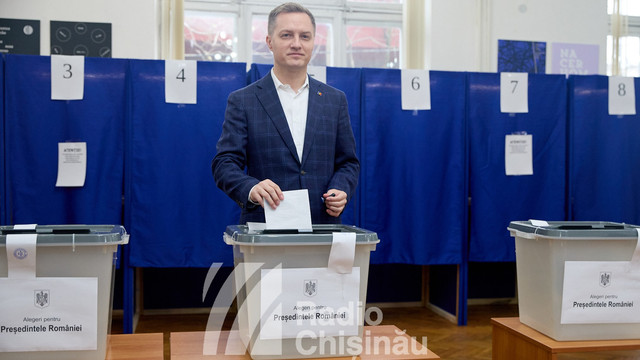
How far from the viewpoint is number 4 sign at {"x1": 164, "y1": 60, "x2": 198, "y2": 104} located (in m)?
3.22

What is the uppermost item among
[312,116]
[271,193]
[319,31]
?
[319,31]

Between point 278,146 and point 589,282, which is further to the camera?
point 278,146

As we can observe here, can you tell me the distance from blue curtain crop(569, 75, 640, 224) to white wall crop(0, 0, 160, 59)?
10.0 feet

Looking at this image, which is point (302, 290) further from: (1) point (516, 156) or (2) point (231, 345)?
(1) point (516, 156)

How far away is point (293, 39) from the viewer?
5.23 ft

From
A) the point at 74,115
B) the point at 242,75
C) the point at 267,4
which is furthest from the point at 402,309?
the point at 267,4

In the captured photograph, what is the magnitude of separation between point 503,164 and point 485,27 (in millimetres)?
1737

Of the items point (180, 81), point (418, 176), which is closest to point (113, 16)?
point (180, 81)

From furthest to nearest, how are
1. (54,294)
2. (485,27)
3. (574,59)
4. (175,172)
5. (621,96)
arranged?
(574,59)
(485,27)
(621,96)
(175,172)
(54,294)

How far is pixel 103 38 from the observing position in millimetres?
4355

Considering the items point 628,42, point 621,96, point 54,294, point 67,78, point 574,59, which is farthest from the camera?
point 628,42

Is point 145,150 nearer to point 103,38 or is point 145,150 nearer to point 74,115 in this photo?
point 74,115

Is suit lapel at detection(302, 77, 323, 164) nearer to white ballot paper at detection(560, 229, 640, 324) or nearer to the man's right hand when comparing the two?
the man's right hand

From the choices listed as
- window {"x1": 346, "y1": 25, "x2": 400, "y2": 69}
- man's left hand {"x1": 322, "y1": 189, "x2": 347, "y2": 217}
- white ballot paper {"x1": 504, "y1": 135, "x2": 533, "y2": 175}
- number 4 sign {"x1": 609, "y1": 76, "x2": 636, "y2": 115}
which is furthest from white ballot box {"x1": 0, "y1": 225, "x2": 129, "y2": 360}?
window {"x1": 346, "y1": 25, "x2": 400, "y2": 69}
